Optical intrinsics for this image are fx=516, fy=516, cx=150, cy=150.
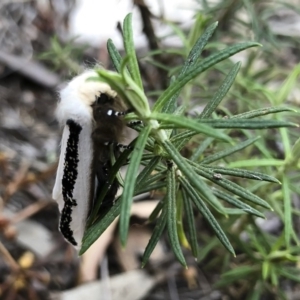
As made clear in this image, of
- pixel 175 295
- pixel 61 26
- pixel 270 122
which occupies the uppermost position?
pixel 61 26

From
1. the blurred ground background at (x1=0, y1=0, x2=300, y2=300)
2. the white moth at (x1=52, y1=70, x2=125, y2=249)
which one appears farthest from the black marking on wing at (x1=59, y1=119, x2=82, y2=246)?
the blurred ground background at (x1=0, y1=0, x2=300, y2=300)

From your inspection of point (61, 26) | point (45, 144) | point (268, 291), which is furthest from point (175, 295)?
point (61, 26)

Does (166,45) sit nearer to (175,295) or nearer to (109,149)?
(175,295)

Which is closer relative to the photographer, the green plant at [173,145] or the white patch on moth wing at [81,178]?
the green plant at [173,145]

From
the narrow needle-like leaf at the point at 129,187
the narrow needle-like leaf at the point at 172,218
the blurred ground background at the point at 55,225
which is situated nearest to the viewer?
the narrow needle-like leaf at the point at 129,187

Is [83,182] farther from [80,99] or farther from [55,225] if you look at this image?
[55,225]

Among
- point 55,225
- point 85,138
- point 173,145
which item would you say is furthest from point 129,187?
point 55,225

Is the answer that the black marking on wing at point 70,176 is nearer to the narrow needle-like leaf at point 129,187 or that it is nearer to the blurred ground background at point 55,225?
the narrow needle-like leaf at point 129,187

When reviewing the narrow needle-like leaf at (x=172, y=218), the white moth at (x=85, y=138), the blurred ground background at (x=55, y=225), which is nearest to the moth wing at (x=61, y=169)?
the white moth at (x=85, y=138)
